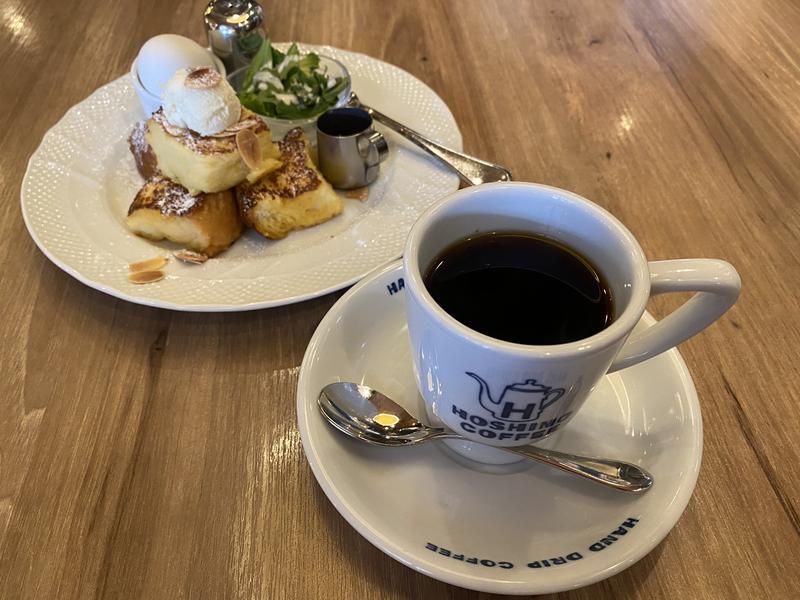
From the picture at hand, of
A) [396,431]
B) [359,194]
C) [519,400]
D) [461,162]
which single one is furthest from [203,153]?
[519,400]

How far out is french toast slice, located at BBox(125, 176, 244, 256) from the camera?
3.17 feet

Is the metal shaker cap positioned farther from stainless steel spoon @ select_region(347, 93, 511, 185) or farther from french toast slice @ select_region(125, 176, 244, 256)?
french toast slice @ select_region(125, 176, 244, 256)

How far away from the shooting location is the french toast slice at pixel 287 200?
998 millimetres

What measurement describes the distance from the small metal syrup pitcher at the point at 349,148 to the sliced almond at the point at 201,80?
0.20 meters

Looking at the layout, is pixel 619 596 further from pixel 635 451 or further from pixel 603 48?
pixel 603 48

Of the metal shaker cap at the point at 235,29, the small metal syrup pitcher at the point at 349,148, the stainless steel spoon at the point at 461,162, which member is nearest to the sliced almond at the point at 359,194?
the small metal syrup pitcher at the point at 349,148

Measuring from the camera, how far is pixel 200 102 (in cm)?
97

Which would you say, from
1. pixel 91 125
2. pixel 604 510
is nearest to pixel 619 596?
pixel 604 510

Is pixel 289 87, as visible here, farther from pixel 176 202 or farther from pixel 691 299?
pixel 691 299

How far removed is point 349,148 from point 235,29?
0.47m

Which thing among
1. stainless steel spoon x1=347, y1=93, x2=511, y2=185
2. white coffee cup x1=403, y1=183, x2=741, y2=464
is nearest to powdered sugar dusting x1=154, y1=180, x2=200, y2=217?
stainless steel spoon x1=347, y1=93, x2=511, y2=185

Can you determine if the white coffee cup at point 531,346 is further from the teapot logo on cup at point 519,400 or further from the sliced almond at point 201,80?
the sliced almond at point 201,80

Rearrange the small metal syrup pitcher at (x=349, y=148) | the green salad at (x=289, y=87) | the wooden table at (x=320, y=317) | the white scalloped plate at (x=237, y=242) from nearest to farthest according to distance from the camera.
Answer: the wooden table at (x=320, y=317), the white scalloped plate at (x=237, y=242), the small metal syrup pitcher at (x=349, y=148), the green salad at (x=289, y=87)

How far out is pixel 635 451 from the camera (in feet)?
2.11
